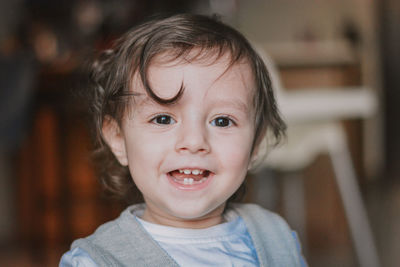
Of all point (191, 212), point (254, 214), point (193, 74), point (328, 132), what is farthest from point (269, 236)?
point (328, 132)

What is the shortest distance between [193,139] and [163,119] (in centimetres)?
7

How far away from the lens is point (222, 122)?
2.88 ft

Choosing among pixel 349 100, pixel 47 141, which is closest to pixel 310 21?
pixel 47 141

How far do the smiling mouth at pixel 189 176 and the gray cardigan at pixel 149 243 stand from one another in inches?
3.6

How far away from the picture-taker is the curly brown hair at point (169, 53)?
0.87 metres

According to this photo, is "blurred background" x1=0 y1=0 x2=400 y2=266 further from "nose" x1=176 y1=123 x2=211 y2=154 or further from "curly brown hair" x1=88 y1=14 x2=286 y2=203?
"nose" x1=176 y1=123 x2=211 y2=154

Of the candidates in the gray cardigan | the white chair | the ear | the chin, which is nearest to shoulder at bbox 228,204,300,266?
the gray cardigan

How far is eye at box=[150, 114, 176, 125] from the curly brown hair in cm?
3

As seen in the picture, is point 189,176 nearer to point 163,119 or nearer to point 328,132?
point 163,119

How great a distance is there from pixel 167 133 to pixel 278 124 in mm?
288

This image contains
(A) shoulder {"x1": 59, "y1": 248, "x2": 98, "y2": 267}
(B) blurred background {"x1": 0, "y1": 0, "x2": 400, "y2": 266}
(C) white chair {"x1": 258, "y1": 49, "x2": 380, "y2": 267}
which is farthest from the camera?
(B) blurred background {"x1": 0, "y1": 0, "x2": 400, "y2": 266}

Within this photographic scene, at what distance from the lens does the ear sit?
0.96 meters

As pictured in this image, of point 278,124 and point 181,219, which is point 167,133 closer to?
point 181,219

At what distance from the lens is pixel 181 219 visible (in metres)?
0.89
